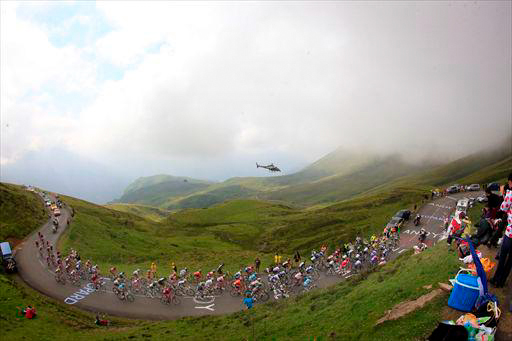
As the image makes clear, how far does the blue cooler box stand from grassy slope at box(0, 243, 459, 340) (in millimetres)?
1240

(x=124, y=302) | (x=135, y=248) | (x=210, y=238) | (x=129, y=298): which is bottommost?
(x=210, y=238)

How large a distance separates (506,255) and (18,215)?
311 ft

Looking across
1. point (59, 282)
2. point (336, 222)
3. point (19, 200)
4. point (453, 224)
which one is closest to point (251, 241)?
point (336, 222)

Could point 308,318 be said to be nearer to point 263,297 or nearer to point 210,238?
point 263,297

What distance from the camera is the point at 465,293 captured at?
47.0ft

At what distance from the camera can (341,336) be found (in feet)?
62.6

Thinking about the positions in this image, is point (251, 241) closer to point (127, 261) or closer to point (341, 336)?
point (127, 261)

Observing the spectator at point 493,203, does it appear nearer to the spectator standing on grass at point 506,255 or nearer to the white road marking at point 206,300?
the spectator standing on grass at point 506,255

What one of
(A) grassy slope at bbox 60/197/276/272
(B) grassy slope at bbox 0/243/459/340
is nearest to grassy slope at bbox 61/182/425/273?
(A) grassy slope at bbox 60/197/276/272

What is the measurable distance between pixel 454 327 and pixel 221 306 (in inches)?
1241

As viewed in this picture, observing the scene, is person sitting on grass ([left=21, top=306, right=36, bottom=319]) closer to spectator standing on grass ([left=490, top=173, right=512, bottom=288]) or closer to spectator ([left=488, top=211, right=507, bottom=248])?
spectator standing on grass ([left=490, top=173, right=512, bottom=288])

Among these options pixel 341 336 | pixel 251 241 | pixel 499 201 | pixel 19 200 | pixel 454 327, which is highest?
pixel 19 200

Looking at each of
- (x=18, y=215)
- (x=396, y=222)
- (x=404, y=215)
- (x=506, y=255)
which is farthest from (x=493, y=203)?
(x=18, y=215)

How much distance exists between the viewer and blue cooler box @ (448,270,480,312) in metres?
14.0
